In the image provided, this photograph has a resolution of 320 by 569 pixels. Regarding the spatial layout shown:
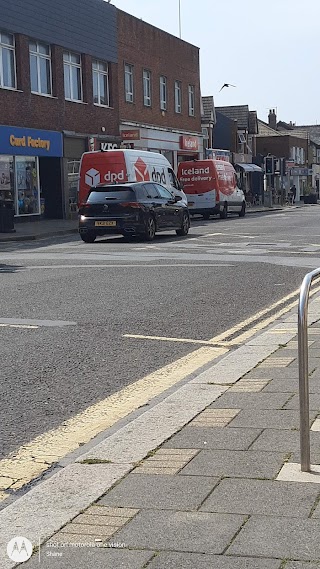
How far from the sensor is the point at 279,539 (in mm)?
3506

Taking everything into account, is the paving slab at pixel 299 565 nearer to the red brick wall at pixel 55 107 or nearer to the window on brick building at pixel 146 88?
the red brick wall at pixel 55 107

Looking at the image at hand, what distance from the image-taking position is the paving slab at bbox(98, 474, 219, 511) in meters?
3.93

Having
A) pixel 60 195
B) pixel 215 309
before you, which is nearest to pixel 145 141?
pixel 60 195

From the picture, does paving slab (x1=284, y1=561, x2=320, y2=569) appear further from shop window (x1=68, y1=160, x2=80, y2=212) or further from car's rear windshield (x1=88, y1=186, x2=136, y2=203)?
shop window (x1=68, y1=160, x2=80, y2=212)

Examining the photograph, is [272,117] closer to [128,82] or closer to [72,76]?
[128,82]

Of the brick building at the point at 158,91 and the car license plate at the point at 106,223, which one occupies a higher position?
the brick building at the point at 158,91

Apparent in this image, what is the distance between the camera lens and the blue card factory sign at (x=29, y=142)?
31.7 metres

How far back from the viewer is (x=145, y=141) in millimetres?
44500

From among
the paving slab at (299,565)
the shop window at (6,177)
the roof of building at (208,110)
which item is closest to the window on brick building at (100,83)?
the shop window at (6,177)

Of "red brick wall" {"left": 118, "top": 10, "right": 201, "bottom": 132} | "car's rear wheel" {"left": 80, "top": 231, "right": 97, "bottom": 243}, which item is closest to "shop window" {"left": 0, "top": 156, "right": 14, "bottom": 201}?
"car's rear wheel" {"left": 80, "top": 231, "right": 97, "bottom": 243}

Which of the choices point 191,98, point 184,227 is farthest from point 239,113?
point 184,227

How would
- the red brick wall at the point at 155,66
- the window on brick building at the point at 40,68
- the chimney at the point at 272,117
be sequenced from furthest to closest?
the chimney at the point at 272,117 < the red brick wall at the point at 155,66 < the window on brick building at the point at 40,68

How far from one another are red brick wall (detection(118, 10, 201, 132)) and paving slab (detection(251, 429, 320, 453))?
3824cm
